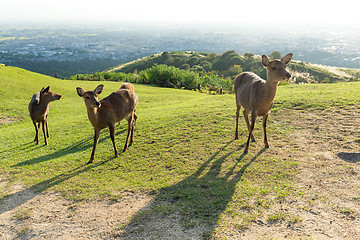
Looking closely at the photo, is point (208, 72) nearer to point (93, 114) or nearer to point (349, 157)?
point (93, 114)

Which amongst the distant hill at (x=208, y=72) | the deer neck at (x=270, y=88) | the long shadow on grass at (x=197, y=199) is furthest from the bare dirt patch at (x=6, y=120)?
the distant hill at (x=208, y=72)

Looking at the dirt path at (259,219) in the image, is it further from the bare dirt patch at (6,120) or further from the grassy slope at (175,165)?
the bare dirt patch at (6,120)

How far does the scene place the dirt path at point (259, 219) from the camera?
16.2 ft

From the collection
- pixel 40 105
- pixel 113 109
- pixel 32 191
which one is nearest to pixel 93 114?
pixel 113 109

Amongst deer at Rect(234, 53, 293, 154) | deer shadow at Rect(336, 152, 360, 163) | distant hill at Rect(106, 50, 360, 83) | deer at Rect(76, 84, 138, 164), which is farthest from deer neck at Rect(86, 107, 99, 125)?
distant hill at Rect(106, 50, 360, 83)

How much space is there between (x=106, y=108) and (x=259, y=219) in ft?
18.6

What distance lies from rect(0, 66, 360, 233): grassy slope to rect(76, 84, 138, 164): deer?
1.16 m

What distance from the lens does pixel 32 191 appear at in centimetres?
706

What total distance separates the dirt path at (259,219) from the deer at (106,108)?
245 centimetres

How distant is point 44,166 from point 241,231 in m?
6.84

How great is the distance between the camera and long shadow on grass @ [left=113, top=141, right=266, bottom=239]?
17.5ft

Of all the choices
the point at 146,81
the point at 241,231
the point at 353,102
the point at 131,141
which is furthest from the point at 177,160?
the point at 146,81

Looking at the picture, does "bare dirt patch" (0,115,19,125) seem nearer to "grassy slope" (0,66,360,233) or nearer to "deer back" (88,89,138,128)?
"grassy slope" (0,66,360,233)

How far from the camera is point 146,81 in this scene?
38094 mm
